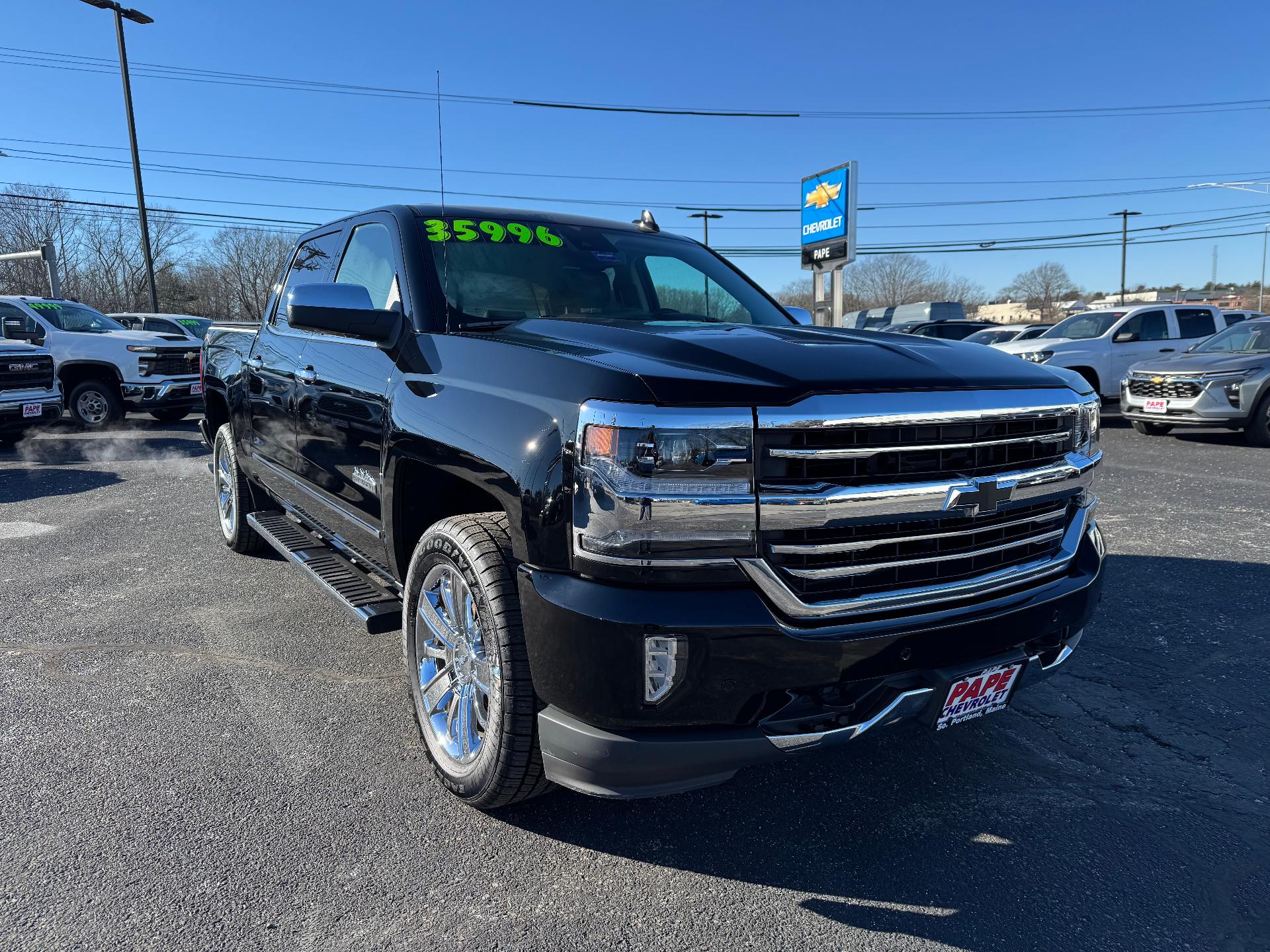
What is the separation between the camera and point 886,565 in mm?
2203

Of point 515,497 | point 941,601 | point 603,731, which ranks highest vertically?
point 515,497

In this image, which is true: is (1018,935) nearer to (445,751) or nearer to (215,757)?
(445,751)

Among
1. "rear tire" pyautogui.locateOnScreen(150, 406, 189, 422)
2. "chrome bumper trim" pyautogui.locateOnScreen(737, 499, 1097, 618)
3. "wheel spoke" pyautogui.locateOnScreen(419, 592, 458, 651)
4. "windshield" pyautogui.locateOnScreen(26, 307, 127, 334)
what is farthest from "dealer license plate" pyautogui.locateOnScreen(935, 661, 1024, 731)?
"windshield" pyautogui.locateOnScreen(26, 307, 127, 334)

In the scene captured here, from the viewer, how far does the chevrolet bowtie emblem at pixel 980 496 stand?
2.24m

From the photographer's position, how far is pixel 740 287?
414cm

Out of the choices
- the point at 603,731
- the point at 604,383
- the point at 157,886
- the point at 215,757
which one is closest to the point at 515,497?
the point at 604,383

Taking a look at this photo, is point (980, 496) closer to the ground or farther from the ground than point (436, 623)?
farther from the ground

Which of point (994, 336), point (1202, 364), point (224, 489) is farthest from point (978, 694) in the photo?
point (994, 336)

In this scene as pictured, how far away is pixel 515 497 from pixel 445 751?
975mm

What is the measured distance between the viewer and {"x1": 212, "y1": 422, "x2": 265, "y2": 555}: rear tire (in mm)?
5426

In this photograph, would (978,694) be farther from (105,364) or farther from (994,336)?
(994,336)

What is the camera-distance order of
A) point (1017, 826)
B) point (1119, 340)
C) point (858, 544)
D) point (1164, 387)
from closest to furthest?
point (858, 544)
point (1017, 826)
point (1164, 387)
point (1119, 340)

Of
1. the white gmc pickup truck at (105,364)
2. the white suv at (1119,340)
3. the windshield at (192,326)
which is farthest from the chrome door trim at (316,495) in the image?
the windshield at (192,326)

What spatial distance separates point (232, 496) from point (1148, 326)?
13828 millimetres
